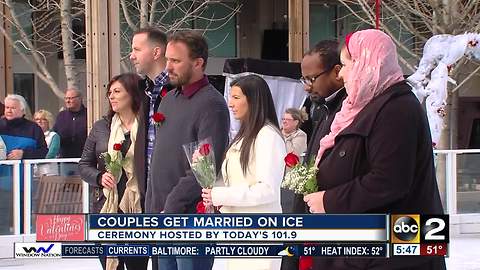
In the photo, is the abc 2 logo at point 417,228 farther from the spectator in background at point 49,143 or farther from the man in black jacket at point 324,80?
the spectator in background at point 49,143

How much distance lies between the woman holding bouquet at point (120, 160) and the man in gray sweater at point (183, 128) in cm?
61

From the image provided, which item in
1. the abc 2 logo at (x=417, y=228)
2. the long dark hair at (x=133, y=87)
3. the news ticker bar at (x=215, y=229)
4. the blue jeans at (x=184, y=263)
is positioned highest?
the long dark hair at (x=133, y=87)

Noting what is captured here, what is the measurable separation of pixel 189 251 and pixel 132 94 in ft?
6.82

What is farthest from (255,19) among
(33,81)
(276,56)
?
(33,81)

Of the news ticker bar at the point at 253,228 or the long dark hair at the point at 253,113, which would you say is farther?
the long dark hair at the point at 253,113

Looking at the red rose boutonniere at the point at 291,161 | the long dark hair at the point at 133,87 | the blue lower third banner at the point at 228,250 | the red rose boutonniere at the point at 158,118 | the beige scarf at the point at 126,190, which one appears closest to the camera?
the blue lower third banner at the point at 228,250

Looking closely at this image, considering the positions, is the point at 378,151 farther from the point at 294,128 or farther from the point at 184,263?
the point at 294,128

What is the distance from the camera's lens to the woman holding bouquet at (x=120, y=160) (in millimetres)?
6176

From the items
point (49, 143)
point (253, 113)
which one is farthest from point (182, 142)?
point (49, 143)

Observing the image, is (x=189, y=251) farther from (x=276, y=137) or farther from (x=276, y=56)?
(x=276, y=56)

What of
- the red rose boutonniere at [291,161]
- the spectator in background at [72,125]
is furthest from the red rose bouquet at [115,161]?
the spectator in background at [72,125]

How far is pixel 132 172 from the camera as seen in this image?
6230 millimetres

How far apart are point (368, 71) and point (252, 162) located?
1325mm

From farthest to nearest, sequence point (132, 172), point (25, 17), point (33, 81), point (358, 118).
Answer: point (33, 81) < point (25, 17) < point (132, 172) < point (358, 118)
